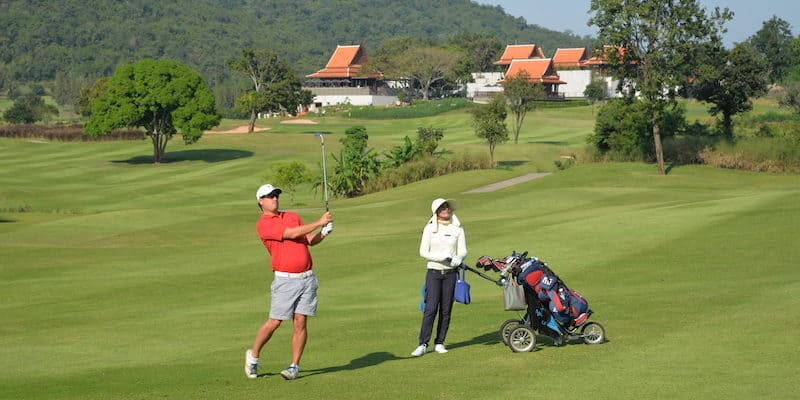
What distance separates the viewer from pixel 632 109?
198 feet

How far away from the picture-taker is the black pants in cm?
1484

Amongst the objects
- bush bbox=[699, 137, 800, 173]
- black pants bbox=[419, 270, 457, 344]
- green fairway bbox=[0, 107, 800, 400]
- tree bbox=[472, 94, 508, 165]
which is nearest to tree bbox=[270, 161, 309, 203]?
green fairway bbox=[0, 107, 800, 400]

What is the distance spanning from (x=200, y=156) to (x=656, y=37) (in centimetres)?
4586

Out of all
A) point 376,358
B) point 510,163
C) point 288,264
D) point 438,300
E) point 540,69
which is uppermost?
point 540,69

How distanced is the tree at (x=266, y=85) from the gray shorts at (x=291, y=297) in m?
103

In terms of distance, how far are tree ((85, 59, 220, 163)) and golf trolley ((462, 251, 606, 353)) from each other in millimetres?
75115

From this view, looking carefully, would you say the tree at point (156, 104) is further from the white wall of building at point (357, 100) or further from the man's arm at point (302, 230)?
the white wall of building at point (357, 100)

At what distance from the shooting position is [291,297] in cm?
1318

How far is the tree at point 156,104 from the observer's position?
86.8 m

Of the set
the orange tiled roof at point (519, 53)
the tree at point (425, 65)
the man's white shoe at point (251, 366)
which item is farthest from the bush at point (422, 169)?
the orange tiled roof at point (519, 53)

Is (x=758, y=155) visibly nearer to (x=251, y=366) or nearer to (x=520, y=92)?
(x=520, y=92)

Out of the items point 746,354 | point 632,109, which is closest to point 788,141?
point 632,109

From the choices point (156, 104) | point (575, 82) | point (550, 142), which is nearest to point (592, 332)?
point (156, 104)

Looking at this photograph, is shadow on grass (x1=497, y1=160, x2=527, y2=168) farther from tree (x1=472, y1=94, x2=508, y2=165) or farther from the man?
the man
